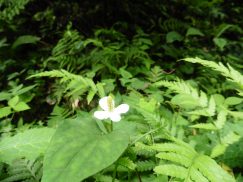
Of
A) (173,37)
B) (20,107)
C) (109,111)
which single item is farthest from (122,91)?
(109,111)

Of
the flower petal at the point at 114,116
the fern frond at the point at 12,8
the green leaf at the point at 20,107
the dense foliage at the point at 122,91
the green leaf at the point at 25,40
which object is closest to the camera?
the dense foliage at the point at 122,91

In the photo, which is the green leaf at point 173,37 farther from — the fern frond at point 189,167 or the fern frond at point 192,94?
the fern frond at point 189,167

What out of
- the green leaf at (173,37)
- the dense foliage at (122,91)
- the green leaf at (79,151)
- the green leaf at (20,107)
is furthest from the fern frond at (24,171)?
the green leaf at (173,37)

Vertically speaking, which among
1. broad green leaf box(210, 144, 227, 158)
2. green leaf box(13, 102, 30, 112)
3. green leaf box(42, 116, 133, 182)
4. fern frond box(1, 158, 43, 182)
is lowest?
fern frond box(1, 158, 43, 182)

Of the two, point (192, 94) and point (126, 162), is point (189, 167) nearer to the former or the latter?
point (126, 162)

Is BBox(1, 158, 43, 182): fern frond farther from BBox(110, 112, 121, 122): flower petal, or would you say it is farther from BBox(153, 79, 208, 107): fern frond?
BBox(153, 79, 208, 107): fern frond

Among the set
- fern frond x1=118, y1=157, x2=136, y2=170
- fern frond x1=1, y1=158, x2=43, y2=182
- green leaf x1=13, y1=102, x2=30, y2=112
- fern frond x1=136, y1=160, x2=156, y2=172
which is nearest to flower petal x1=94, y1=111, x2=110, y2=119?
fern frond x1=118, y1=157, x2=136, y2=170
